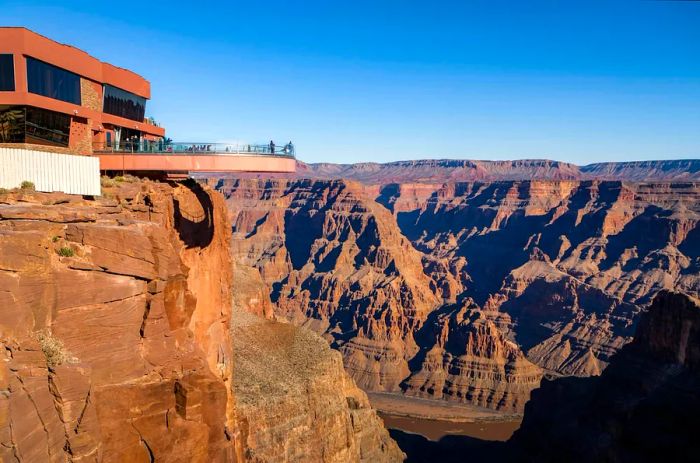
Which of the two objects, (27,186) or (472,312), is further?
(472,312)

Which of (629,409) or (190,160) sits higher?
(190,160)

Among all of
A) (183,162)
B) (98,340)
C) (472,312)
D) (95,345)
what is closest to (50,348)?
(95,345)

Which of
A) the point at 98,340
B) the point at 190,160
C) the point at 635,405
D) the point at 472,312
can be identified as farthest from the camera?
the point at 472,312

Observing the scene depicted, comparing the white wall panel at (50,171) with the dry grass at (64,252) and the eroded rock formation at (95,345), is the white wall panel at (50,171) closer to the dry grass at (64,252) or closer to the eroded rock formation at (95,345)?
the eroded rock formation at (95,345)

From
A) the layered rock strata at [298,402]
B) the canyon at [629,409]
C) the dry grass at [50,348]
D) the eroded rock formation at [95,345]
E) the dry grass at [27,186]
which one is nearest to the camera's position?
the eroded rock formation at [95,345]

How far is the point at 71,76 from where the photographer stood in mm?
29781

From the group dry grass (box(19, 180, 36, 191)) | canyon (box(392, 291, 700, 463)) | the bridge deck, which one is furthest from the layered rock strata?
dry grass (box(19, 180, 36, 191))

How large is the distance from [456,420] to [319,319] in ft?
217

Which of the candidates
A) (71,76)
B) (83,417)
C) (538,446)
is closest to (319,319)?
(538,446)

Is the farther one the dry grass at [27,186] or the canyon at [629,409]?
the canyon at [629,409]

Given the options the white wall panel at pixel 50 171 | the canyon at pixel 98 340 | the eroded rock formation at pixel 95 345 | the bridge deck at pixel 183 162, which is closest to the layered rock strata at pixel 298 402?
the bridge deck at pixel 183 162

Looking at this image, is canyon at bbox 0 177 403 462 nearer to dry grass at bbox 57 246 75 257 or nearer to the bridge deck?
dry grass at bbox 57 246 75 257

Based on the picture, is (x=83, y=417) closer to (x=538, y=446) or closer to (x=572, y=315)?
(x=538, y=446)

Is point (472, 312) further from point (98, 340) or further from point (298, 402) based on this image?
point (98, 340)
